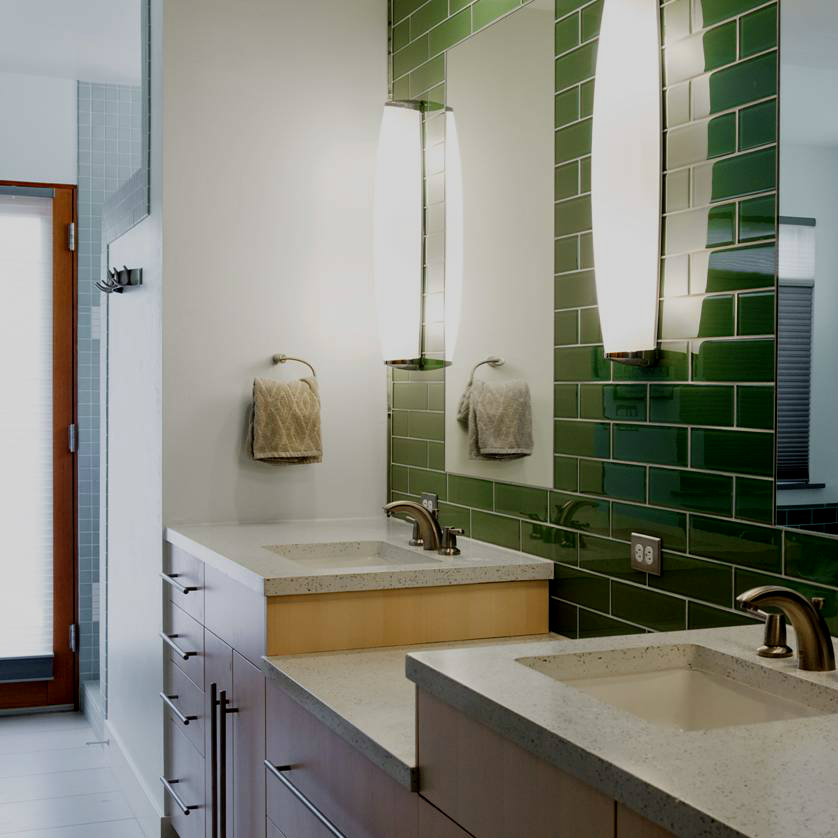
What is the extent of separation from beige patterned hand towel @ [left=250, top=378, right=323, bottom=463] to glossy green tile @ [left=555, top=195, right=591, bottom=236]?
3.32ft

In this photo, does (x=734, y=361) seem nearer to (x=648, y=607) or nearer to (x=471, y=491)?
(x=648, y=607)

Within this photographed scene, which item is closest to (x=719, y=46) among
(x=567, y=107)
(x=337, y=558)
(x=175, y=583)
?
(x=567, y=107)

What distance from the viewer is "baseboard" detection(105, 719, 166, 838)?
3.32 m

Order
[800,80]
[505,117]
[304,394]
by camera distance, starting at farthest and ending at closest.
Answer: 1. [304,394]
2. [505,117]
3. [800,80]

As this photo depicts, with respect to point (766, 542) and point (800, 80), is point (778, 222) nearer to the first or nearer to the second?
point (800, 80)

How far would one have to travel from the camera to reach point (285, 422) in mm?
3113

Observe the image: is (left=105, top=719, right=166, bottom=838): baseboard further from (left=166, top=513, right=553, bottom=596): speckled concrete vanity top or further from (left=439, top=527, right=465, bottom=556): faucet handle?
(left=439, top=527, right=465, bottom=556): faucet handle

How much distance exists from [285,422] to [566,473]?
3.28ft

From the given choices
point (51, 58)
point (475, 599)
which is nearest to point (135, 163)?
point (51, 58)

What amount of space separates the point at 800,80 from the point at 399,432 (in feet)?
5.82

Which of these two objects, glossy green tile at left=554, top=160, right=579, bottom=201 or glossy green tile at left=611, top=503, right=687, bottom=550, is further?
glossy green tile at left=554, top=160, right=579, bottom=201

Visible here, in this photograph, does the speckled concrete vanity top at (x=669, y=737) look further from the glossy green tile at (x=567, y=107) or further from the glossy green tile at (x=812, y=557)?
the glossy green tile at (x=567, y=107)

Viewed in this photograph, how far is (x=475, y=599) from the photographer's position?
2377 millimetres

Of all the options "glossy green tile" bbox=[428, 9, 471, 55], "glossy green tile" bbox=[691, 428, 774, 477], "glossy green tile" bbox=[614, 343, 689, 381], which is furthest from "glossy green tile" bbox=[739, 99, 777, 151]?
"glossy green tile" bbox=[428, 9, 471, 55]
